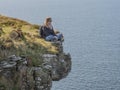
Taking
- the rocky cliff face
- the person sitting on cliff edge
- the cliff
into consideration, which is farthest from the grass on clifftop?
the rocky cliff face

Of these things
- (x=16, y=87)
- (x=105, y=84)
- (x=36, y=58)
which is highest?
(x=36, y=58)

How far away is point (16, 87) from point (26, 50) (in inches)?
122

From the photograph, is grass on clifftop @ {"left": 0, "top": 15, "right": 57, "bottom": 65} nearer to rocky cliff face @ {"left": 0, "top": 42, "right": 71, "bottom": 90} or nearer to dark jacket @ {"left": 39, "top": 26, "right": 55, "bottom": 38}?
dark jacket @ {"left": 39, "top": 26, "right": 55, "bottom": 38}

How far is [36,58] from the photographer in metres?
20.8

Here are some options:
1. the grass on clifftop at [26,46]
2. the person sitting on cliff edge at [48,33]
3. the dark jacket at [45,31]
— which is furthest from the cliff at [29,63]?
the dark jacket at [45,31]

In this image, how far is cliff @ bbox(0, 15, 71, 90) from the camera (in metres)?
18.7

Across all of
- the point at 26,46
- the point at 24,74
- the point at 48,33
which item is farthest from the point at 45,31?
the point at 24,74

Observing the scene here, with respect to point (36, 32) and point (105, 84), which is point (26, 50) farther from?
point (105, 84)

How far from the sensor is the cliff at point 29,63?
736 inches

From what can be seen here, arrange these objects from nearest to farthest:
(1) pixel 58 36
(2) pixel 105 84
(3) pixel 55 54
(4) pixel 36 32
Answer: (3) pixel 55 54 → (1) pixel 58 36 → (4) pixel 36 32 → (2) pixel 105 84

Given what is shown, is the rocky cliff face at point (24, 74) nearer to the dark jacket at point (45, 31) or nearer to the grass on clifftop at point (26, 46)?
the grass on clifftop at point (26, 46)

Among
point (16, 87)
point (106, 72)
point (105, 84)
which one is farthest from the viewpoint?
point (106, 72)

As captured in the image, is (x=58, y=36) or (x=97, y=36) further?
(x=97, y=36)

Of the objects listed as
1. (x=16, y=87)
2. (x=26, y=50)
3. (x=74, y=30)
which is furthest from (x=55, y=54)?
(x=74, y=30)
